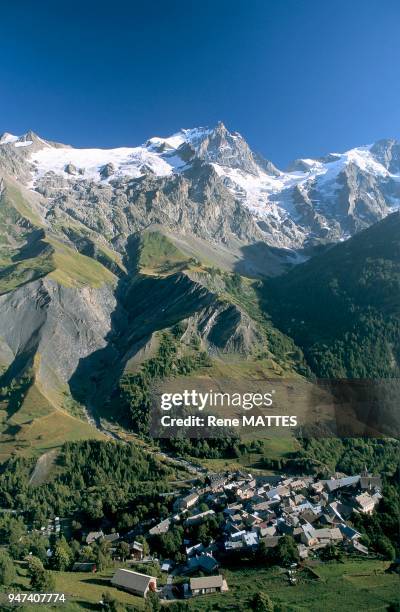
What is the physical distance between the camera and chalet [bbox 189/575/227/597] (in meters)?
50.2


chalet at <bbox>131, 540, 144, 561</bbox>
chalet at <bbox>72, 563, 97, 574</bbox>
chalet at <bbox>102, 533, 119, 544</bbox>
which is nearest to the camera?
chalet at <bbox>72, 563, 97, 574</bbox>

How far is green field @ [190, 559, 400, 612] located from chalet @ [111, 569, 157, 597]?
17.6 ft

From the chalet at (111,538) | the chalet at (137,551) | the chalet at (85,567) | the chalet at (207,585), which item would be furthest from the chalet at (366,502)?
the chalet at (85,567)

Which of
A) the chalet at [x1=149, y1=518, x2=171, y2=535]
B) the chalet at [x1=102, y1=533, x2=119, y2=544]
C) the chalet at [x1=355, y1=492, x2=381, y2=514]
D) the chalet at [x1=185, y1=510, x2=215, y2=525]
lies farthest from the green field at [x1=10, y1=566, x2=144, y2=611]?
the chalet at [x1=355, y1=492, x2=381, y2=514]

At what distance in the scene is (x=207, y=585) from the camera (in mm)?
50594

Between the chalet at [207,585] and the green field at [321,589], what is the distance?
102 cm

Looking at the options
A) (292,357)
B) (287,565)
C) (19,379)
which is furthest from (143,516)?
(292,357)

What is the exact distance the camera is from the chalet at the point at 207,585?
5016 cm

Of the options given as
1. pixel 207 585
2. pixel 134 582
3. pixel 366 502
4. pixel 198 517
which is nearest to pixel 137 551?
pixel 198 517

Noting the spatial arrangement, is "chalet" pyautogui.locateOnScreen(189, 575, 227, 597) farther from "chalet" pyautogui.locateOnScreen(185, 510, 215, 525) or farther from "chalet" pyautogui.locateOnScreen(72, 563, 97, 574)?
"chalet" pyautogui.locateOnScreen(185, 510, 215, 525)

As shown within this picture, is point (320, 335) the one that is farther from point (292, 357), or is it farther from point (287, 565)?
point (287, 565)

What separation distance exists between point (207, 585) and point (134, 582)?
718 cm

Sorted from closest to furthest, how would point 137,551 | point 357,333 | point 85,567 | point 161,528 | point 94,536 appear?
point 85,567 < point 137,551 < point 161,528 < point 94,536 < point 357,333

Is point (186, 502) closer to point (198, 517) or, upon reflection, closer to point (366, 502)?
point (198, 517)
